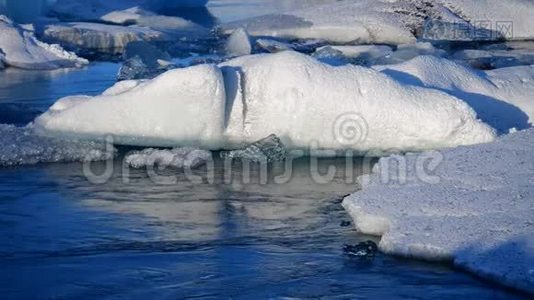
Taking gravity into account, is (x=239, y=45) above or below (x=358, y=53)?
above

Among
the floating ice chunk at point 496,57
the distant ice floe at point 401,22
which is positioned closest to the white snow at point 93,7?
the distant ice floe at point 401,22

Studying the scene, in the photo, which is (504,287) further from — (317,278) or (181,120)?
(181,120)

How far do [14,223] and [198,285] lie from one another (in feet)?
5.57

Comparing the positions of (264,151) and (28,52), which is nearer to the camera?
(264,151)

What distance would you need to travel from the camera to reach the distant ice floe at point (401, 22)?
15.3m

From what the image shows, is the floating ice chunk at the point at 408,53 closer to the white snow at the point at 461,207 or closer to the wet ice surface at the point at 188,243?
the white snow at the point at 461,207

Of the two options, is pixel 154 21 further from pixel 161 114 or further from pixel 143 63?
pixel 161 114

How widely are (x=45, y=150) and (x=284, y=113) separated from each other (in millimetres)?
1961

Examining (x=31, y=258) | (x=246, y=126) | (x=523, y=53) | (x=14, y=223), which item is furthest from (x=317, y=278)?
(x=523, y=53)

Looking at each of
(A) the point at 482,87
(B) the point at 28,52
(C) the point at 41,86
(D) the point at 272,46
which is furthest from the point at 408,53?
(B) the point at 28,52

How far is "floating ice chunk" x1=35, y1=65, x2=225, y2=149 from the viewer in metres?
7.73

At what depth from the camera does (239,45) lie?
555 inches

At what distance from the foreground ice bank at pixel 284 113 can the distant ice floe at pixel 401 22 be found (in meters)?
7.29

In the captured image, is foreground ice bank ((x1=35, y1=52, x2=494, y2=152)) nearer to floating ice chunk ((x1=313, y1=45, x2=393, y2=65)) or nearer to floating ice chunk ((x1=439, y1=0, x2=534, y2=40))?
floating ice chunk ((x1=313, y1=45, x2=393, y2=65))
